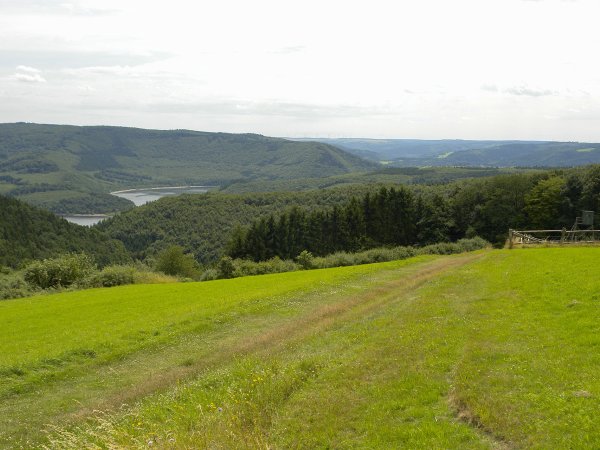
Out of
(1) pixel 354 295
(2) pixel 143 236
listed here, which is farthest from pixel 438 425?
(2) pixel 143 236

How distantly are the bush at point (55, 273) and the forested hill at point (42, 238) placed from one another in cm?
7217

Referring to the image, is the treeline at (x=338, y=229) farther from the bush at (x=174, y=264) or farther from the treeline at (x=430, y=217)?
the bush at (x=174, y=264)

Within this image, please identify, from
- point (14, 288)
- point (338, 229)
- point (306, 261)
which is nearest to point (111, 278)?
point (14, 288)

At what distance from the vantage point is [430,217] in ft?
302

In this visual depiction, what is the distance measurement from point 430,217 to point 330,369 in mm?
80172

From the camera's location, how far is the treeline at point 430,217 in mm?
85625

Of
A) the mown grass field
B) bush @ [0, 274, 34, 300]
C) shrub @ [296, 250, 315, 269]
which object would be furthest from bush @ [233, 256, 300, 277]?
the mown grass field

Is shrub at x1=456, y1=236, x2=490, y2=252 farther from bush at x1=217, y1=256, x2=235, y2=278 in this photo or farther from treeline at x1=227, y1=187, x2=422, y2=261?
bush at x1=217, y1=256, x2=235, y2=278

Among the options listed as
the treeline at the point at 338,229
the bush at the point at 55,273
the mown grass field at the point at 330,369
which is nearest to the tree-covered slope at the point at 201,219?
the treeline at the point at 338,229

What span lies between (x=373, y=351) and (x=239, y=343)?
7.47 m

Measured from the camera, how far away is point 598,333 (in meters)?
14.1

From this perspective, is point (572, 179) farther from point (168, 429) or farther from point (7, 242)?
point (7, 242)

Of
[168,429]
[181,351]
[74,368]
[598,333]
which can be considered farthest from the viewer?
[181,351]

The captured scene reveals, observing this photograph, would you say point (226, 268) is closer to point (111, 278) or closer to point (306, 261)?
point (306, 261)
